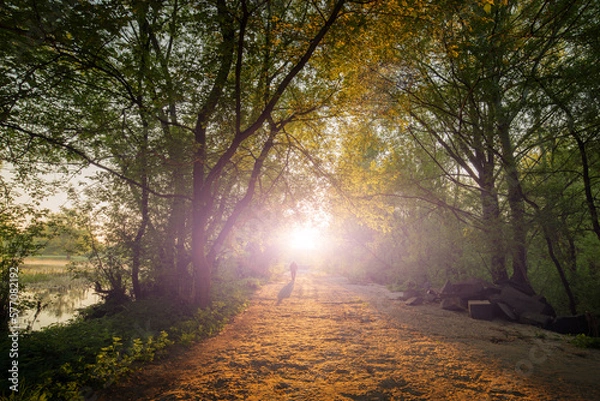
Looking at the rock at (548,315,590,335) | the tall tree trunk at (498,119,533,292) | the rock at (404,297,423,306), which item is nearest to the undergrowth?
the rock at (404,297,423,306)

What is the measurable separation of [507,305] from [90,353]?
11796mm

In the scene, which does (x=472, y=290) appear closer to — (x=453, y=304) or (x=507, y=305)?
(x=453, y=304)

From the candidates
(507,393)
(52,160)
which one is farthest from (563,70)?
(52,160)

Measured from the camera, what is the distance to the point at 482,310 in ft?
29.7

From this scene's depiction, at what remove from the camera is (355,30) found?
222 inches

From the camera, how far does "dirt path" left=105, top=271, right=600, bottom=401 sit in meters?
4.00

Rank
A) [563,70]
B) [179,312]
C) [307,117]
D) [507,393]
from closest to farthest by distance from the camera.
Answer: [507,393] → [563,70] → [179,312] → [307,117]

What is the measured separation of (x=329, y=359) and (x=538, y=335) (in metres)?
5.90

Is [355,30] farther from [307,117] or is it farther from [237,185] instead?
[237,185]

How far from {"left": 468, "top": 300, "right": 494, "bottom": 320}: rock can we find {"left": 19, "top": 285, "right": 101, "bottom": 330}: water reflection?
46.3 ft

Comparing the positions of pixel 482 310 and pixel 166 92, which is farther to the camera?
pixel 482 310

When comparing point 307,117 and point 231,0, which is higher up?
point 231,0

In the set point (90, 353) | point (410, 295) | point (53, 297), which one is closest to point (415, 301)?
point (410, 295)

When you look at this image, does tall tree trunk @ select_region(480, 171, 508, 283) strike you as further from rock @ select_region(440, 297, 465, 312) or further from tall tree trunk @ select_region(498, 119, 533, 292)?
rock @ select_region(440, 297, 465, 312)
